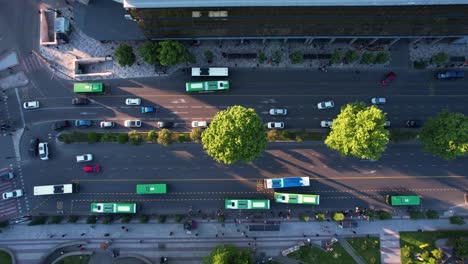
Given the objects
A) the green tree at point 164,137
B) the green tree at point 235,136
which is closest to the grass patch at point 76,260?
the green tree at point 164,137

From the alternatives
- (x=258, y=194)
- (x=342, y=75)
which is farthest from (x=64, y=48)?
(x=342, y=75)

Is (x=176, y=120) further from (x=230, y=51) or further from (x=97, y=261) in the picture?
(x=97, y=261)

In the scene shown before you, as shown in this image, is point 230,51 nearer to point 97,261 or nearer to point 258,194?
point 258,194

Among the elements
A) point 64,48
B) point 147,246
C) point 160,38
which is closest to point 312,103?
point 160,38

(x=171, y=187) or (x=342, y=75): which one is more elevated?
(x=342, y=75)

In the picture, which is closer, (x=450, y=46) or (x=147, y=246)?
(x=147, y=246)

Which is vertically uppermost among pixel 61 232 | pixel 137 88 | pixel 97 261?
pixel 137 88

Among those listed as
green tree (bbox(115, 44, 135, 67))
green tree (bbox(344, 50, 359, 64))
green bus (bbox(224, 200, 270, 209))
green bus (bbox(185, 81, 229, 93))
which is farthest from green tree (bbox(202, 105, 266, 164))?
green tree (bbox(344, 50, 359, 64))
